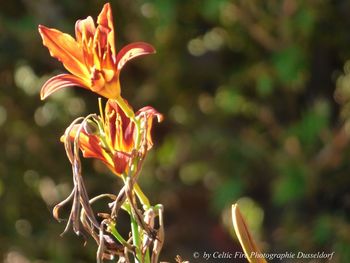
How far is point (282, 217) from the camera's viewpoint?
2.86 metres

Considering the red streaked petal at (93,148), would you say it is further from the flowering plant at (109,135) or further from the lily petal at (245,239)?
the lily petal at (245,239)

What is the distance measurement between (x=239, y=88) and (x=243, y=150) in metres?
0.19

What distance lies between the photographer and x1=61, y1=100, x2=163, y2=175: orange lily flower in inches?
26.7

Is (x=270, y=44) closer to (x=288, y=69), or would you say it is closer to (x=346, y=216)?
(x=288, y=69)

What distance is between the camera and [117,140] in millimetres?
689

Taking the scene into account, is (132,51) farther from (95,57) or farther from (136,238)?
(136,238)

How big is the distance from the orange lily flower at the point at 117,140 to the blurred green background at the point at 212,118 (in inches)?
71.1

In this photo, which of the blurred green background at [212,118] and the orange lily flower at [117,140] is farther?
the blurred green background at [212,118]

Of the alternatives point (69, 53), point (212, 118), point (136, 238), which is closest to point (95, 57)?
point (69, 53)

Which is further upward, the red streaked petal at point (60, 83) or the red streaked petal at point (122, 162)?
the red streaked petal at point (60, 83)

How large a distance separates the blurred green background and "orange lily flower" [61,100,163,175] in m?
1.80

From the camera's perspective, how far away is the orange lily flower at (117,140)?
0.68 m

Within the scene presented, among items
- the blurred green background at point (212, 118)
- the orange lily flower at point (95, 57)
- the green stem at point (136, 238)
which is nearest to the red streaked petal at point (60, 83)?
the orange lily flower at point (95, 57)

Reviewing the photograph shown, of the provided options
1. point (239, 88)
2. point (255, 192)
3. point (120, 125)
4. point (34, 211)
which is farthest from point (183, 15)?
Result: point (120, 125)
